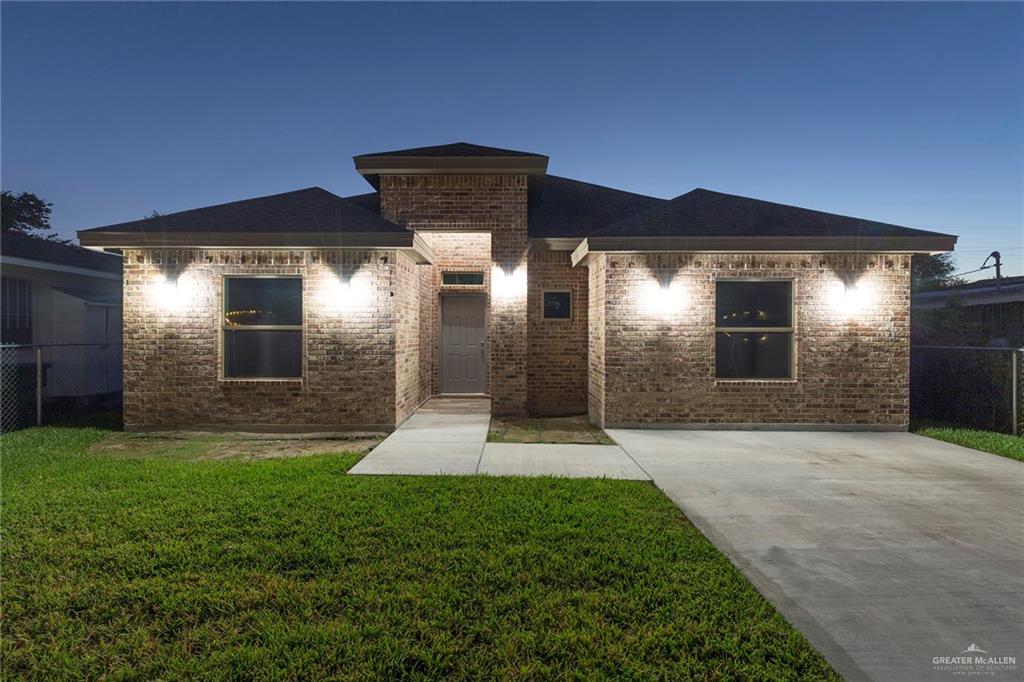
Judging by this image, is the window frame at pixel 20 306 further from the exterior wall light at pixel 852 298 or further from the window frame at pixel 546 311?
the exterior wall light at pixel 852 298

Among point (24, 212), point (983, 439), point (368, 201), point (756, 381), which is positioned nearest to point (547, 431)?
point (756, 381)

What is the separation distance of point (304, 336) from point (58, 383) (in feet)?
25.7

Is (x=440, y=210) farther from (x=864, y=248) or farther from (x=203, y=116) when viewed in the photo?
(x=203, y=116)

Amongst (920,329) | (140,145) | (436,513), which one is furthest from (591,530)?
(140,145)

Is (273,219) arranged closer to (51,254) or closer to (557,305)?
(557,305)

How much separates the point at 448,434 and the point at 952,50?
22.6 m

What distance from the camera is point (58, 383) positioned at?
1175 centimetres

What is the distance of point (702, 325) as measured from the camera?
28.3ft

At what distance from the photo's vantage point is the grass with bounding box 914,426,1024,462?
7.03 meters

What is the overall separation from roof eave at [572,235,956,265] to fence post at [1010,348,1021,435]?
6.54ft

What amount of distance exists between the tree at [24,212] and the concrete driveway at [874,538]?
42.2m

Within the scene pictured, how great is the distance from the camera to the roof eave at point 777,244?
827 cm

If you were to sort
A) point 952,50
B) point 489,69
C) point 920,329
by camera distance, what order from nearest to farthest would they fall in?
1. point 920,329
2. point 952,50
3. point 489,69

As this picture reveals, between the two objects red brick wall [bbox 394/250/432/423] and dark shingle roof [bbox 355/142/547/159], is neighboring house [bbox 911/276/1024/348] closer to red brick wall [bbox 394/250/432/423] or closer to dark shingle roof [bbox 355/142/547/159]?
dark shingle roof [bbox 355/142/547/159]
